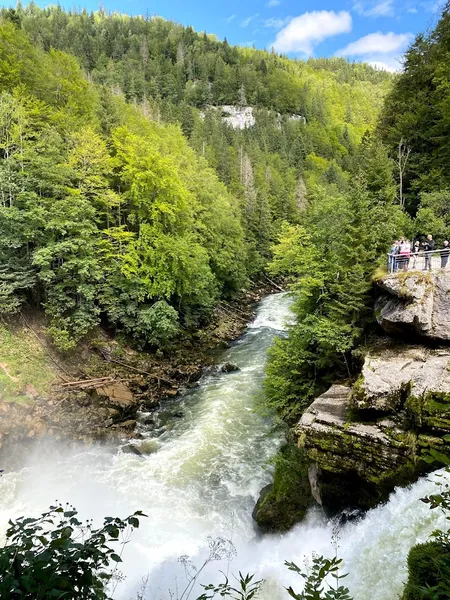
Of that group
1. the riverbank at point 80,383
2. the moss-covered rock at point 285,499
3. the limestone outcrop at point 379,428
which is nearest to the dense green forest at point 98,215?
the riverbank at point 80,383

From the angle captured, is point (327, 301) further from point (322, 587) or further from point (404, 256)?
point (322, 587)

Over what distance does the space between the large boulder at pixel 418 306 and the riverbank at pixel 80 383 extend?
465 inches

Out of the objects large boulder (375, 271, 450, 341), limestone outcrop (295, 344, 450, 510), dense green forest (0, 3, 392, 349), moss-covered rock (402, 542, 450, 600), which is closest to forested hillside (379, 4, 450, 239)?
dense green forest (0, 3, 392, 349)

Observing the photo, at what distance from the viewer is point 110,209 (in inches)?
930

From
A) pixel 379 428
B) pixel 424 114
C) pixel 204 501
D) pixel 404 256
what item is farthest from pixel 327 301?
pixel 424 114

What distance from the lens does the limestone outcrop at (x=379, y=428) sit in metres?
8.50

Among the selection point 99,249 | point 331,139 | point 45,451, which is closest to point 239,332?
point 99,249

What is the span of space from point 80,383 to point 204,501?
30.5 ft

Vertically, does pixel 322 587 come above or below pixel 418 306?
below

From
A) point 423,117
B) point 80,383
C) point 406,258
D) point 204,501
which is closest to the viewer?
point 204,501

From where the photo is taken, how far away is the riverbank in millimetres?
14938

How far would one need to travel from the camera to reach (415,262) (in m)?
13.4

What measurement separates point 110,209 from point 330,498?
21.0 m

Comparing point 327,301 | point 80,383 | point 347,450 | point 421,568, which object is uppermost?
point 327,301
